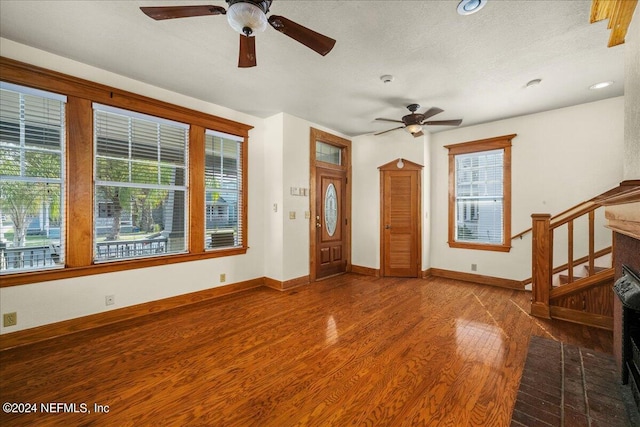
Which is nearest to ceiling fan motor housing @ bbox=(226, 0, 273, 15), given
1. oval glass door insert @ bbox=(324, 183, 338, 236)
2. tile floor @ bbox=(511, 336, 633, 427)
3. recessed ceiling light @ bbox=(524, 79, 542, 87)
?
tile floor @ bbox=(511, 336, 633, 427)

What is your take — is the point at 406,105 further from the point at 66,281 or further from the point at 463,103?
the point at 66,281

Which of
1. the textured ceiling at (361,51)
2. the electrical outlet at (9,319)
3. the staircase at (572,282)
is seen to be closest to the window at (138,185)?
the textured ceiling at (361,51)

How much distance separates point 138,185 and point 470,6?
3.81 meters

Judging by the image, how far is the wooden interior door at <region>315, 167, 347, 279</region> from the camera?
200 inches

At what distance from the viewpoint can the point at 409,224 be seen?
5.15 metres

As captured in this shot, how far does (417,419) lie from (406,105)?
12.3ft

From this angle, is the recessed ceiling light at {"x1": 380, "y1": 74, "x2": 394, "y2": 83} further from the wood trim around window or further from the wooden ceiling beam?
the wood trim around window

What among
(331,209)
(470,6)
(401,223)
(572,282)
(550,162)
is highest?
(470,6)

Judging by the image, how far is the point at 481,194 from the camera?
479 cm

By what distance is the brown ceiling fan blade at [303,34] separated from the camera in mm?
1786

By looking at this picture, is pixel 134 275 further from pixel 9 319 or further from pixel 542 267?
pixel 542 267

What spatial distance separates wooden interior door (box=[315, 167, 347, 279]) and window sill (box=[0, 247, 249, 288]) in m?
1.81

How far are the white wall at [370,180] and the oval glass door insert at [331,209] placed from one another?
48cm

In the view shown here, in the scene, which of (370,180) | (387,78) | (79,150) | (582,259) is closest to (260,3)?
(387,78)
